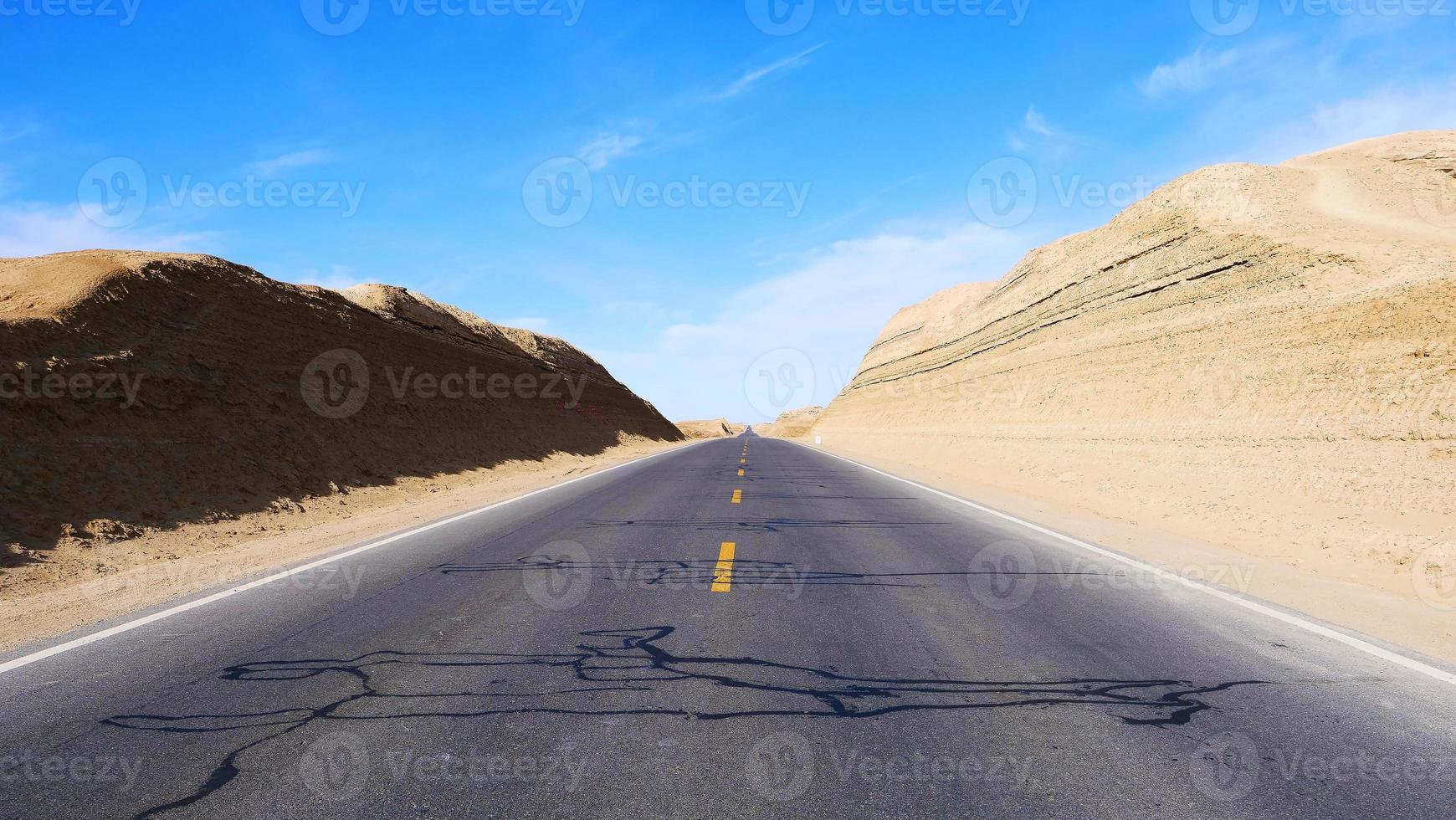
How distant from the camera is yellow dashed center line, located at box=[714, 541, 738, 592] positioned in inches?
257

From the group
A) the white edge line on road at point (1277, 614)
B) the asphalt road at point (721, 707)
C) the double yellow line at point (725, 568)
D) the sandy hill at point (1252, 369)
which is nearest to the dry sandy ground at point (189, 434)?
the asphalt road at point (721, 707)

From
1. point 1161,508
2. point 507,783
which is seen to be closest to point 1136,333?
point 1161,508

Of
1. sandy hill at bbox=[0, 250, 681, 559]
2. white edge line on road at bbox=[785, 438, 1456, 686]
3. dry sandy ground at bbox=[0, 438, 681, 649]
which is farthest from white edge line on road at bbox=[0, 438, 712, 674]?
white edge line on road at bbox=[785, 438, 1456, 686]

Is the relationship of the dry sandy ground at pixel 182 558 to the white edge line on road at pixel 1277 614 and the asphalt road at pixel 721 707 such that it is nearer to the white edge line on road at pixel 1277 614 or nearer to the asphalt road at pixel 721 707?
the asphalt road at pixel 721 707

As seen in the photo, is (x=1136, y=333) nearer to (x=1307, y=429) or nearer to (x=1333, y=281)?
(x=1333, y=281)

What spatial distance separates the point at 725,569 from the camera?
7.29m

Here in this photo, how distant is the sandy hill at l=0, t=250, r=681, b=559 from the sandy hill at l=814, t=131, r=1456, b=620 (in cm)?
1545

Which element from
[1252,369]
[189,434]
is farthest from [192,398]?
[1252,369]

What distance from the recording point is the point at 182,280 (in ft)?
54.6

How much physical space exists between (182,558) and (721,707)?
864 centimetres

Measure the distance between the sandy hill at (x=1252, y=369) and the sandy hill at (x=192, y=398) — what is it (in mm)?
15449

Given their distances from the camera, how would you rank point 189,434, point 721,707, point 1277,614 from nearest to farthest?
point 721,707
point 1277,614
point 189,434

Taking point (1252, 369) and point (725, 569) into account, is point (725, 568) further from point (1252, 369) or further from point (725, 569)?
point (1252, 369)

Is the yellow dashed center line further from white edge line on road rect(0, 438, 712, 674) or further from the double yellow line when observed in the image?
white edge line on road rect(0, 438, 712, 674)
